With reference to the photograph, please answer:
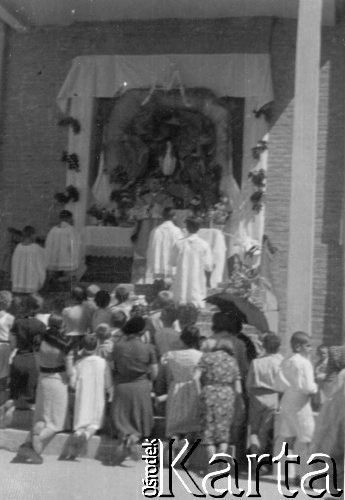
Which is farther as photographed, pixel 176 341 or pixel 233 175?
pixel 233 175

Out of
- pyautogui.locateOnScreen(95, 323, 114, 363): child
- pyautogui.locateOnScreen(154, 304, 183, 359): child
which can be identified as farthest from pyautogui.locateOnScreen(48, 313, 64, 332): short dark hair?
pyautogui.locateOnScreen(154, 304, 183, 359): child

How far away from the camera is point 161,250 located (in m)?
6.56

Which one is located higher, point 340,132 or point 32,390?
point 340,132

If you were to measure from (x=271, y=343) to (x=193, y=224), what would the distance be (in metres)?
1.44

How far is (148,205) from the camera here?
Result: 7.12 metres

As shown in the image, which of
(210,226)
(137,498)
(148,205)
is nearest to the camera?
(137,498)

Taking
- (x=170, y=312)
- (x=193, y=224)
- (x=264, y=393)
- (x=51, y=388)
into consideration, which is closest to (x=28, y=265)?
(x=51, y=388)

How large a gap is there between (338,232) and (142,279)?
1413mm

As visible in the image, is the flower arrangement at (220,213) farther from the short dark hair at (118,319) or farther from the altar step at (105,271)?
the short dark hair at (118,319)

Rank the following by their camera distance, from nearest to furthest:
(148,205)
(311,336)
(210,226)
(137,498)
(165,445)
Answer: (137,498) → (165,445) → (311,336) → (210,226) → (148,205)

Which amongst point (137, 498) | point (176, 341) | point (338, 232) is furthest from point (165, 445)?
point (338, 232)

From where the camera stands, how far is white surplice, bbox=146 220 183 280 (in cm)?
648

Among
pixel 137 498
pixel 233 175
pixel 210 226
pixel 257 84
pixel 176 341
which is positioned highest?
pixel 257 84

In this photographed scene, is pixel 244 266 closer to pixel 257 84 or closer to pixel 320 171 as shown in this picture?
pixel 320 171
